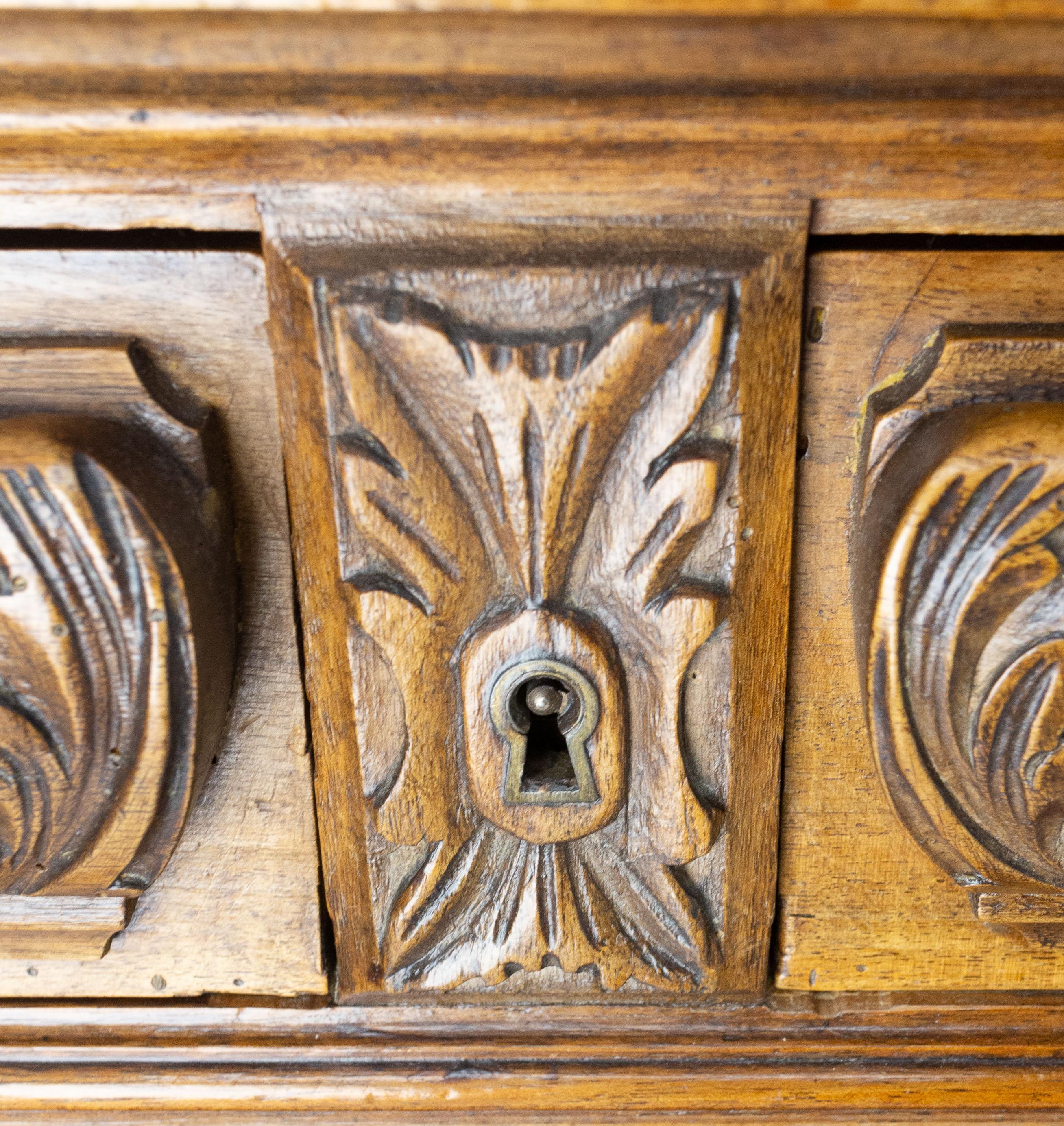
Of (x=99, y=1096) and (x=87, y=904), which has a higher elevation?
(x=87, y=904)

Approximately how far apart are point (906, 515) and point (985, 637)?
7cm

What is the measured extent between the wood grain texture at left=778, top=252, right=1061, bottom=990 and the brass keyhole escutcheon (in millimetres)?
121

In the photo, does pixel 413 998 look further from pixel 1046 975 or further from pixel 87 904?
pixel 1046 975

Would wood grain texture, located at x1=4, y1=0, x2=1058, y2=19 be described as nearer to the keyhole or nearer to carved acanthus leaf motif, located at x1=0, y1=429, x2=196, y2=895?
carved acanthus leaf motif, located at x1=0, y1=429, x2=196, y2=895

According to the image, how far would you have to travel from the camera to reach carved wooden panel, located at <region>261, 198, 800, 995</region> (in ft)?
1.45

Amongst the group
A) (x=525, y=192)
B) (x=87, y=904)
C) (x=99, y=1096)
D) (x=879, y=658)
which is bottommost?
(x=99, y=1096)

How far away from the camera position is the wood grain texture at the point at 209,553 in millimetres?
468

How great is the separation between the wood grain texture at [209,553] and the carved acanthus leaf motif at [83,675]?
14 millimetres

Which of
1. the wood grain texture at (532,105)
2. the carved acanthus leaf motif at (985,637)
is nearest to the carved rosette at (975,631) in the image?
the carved acanthus leaf motif at (985,637)

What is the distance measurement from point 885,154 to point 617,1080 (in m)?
0.53

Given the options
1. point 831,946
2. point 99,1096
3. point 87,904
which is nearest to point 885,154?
point 831,946

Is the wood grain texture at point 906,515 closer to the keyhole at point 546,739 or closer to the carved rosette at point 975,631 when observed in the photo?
the carved rosette at point 975,631

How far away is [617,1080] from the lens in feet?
1.91

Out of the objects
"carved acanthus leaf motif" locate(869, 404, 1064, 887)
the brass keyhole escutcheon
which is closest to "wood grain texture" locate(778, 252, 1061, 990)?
"carved acanthus leaf motif" locate(869, 404, 1064, 887)
